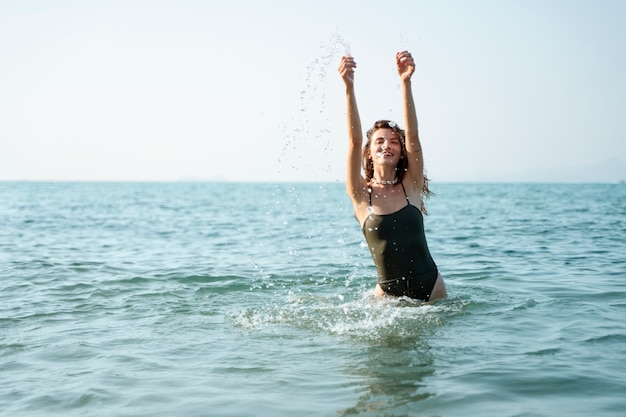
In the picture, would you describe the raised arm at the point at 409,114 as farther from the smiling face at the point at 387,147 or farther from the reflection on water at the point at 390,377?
the reflection on water at the point at 390,377

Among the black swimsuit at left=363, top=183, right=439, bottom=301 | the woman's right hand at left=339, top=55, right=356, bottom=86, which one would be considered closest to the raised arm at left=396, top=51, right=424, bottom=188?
the black swimsuit at left=363, top=183, right=439, bottom=301

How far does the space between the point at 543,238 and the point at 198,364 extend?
1442 centimetres

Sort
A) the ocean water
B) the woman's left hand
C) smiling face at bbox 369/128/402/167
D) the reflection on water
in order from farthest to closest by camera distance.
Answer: smiling face at bbox 369/128/402/167 < the woman's left hand < the ocean water < the reflection on water

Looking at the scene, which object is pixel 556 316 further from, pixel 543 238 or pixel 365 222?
pixel 543 238

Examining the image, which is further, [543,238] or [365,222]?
[543,238]

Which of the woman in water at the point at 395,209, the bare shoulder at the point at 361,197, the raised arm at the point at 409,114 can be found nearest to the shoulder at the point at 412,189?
the woman in water at the point at 395,209

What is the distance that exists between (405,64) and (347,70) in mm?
630

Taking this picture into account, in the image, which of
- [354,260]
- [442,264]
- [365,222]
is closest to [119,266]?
[354,260]

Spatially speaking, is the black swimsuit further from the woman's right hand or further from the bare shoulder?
the woman's right hand

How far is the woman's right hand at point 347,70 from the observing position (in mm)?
6465

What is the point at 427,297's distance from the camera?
7699mm

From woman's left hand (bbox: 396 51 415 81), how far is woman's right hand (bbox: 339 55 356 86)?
0.49 meters

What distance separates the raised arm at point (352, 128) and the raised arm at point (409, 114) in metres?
0.49

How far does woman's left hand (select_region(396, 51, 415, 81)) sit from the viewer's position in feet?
21.8
